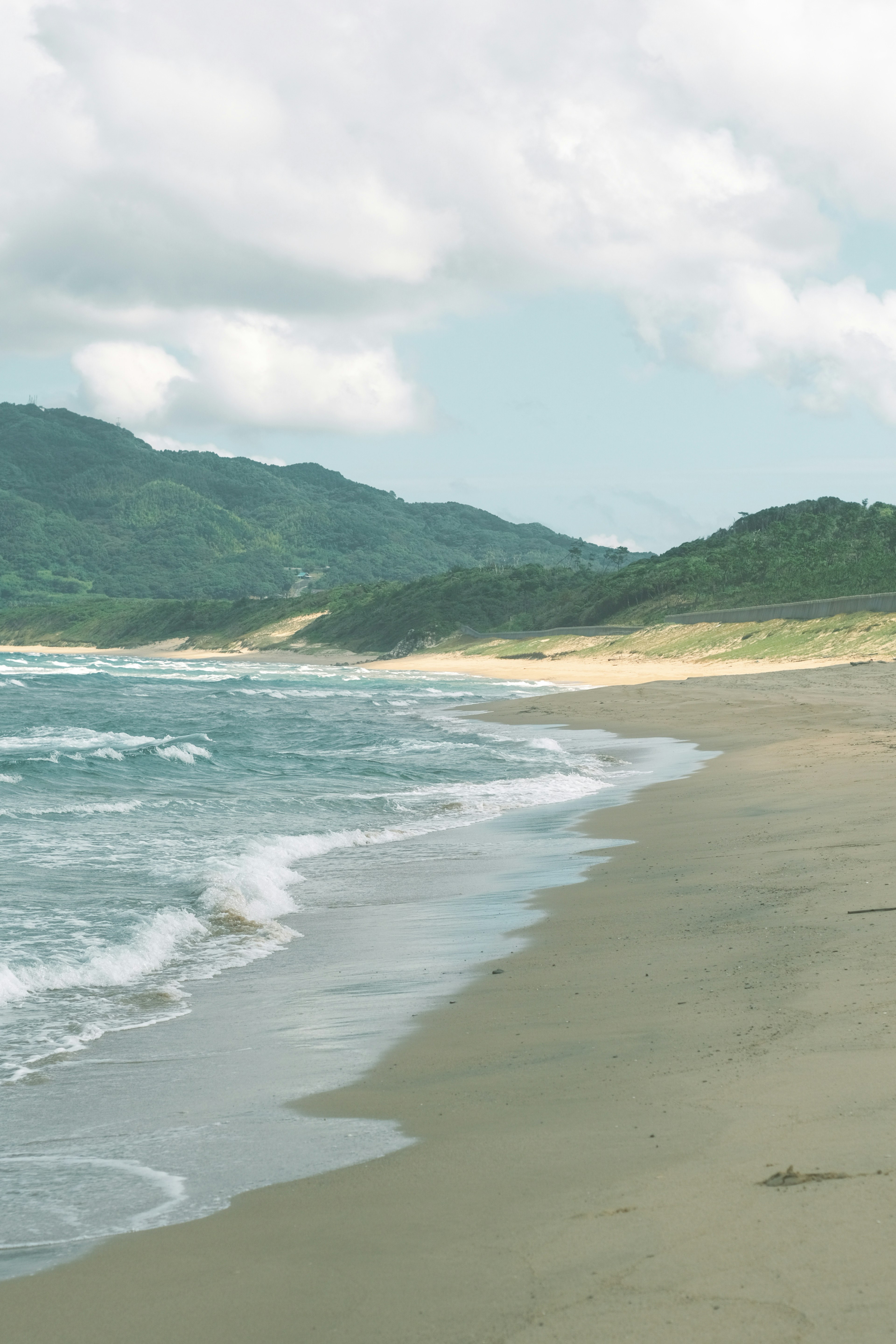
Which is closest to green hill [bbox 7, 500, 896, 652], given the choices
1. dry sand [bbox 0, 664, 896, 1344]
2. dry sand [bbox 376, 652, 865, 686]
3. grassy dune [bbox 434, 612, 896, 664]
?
grassy dune [bbox 434, 612, 896, 664]

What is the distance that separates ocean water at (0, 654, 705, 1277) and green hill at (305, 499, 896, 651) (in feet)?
157

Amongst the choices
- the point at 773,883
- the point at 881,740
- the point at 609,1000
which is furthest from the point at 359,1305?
the point at 881,740

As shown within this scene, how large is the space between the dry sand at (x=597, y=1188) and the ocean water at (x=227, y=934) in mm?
382

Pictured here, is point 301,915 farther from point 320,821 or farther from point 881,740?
point 881,740

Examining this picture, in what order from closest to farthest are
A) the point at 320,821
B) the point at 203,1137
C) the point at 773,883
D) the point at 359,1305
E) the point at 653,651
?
A: the point at 359,1305, the point at 203,1137, the point at 773,883, the point at 320,821, the point at 653,651

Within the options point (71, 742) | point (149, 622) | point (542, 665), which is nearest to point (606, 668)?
point (542, 665)

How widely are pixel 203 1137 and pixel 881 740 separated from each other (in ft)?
→ 52.7

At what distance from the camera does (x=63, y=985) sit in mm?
7461

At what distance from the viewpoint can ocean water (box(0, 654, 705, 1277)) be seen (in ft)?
14.5

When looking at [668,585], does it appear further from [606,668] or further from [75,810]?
[75,810]

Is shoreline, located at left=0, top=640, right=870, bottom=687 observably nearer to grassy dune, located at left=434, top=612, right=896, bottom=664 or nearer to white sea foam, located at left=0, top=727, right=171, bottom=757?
grassy dune, located at left=434, top=612, right=896, bottom=664

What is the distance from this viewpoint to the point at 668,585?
8450cm

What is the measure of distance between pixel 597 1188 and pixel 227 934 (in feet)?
19.2

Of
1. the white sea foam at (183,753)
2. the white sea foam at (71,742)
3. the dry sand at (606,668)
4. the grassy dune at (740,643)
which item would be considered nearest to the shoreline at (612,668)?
the dry sand at (606,668)
